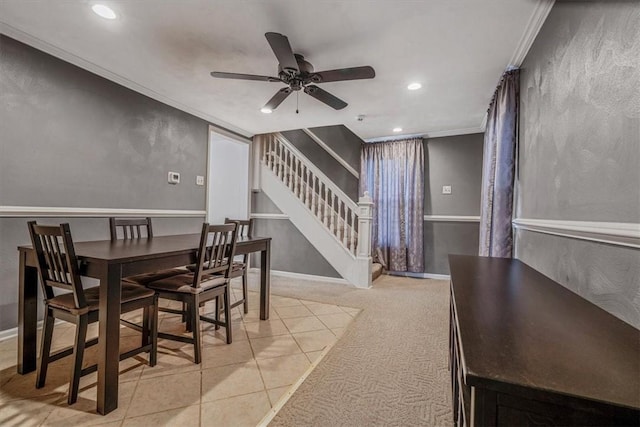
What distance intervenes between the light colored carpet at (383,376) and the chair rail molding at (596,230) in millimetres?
1073

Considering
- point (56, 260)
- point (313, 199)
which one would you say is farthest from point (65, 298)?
point (313, 199)

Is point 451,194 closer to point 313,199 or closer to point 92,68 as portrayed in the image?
point 313,199

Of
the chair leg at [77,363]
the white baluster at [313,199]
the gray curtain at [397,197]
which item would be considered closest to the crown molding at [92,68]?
the white baluster at [313,199]

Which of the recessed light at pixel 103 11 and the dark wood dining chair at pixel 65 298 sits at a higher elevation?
the recessed light at pixel 103 11

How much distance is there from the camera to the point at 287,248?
457 cm

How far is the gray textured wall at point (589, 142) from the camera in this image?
38.1 inches

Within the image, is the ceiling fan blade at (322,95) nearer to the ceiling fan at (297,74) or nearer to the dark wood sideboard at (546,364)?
the ceiling fan at (297,74)

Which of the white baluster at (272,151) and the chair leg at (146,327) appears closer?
the chair leg at (146,327)

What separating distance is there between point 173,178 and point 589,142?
3.74 m

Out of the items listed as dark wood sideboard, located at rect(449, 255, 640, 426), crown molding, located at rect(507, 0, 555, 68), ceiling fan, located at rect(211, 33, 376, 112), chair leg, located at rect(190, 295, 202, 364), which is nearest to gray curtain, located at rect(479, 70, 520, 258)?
crown molding, located at rect(507, 0, 555, 68)

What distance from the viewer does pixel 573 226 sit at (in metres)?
1.28

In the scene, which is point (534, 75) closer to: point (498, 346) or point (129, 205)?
point (498, 346)

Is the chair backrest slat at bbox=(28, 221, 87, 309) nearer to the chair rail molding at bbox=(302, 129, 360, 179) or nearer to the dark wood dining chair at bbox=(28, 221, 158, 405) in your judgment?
the dark wood dining chair at bbox=(28, 221, 158, 405)

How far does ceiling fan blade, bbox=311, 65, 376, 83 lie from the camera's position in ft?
6.78
